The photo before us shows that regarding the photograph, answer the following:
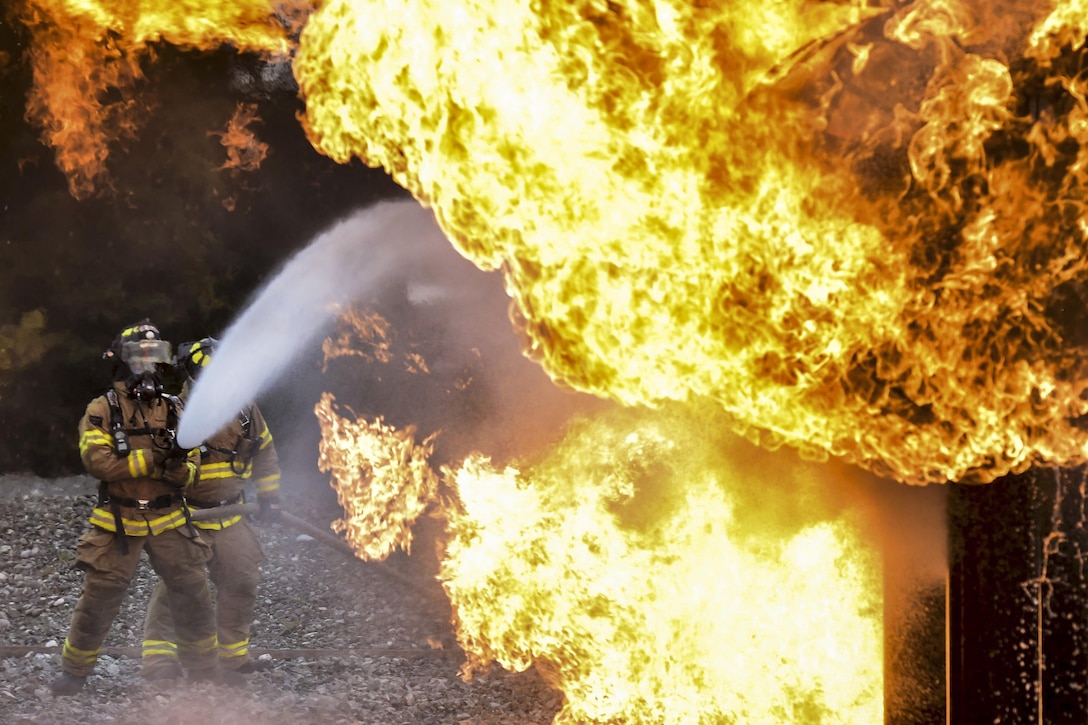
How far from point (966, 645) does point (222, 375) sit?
472cm

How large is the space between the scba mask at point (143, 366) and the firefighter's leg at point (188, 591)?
0.89 metres

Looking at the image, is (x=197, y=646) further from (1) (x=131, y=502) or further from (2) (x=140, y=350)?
(2) (x=140, y=350)

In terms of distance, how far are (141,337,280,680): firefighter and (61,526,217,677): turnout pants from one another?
0.16m

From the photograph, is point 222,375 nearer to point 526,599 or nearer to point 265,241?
point 526,599

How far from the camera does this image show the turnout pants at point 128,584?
5707 mm

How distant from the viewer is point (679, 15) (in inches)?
155

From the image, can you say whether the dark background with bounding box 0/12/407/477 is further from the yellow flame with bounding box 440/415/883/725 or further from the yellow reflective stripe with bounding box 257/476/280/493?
the yellow flame with bounding box 440/415/883/725

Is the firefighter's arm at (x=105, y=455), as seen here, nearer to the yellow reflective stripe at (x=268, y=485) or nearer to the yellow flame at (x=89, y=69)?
the yellow reflective stripe at (x=268, y=485)

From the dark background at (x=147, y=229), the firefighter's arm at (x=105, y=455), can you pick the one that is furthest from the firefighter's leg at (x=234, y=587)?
the dark background at (x=147, y=229)

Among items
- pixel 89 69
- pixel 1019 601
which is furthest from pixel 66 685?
pixel 89 69

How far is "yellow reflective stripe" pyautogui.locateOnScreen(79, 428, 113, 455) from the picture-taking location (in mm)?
5609

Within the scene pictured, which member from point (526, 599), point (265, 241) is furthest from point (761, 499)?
point (265, 241)

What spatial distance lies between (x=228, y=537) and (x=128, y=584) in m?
0.67

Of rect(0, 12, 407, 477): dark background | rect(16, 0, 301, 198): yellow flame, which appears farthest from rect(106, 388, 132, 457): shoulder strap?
rect(0, 12, 407, 477): dark background
